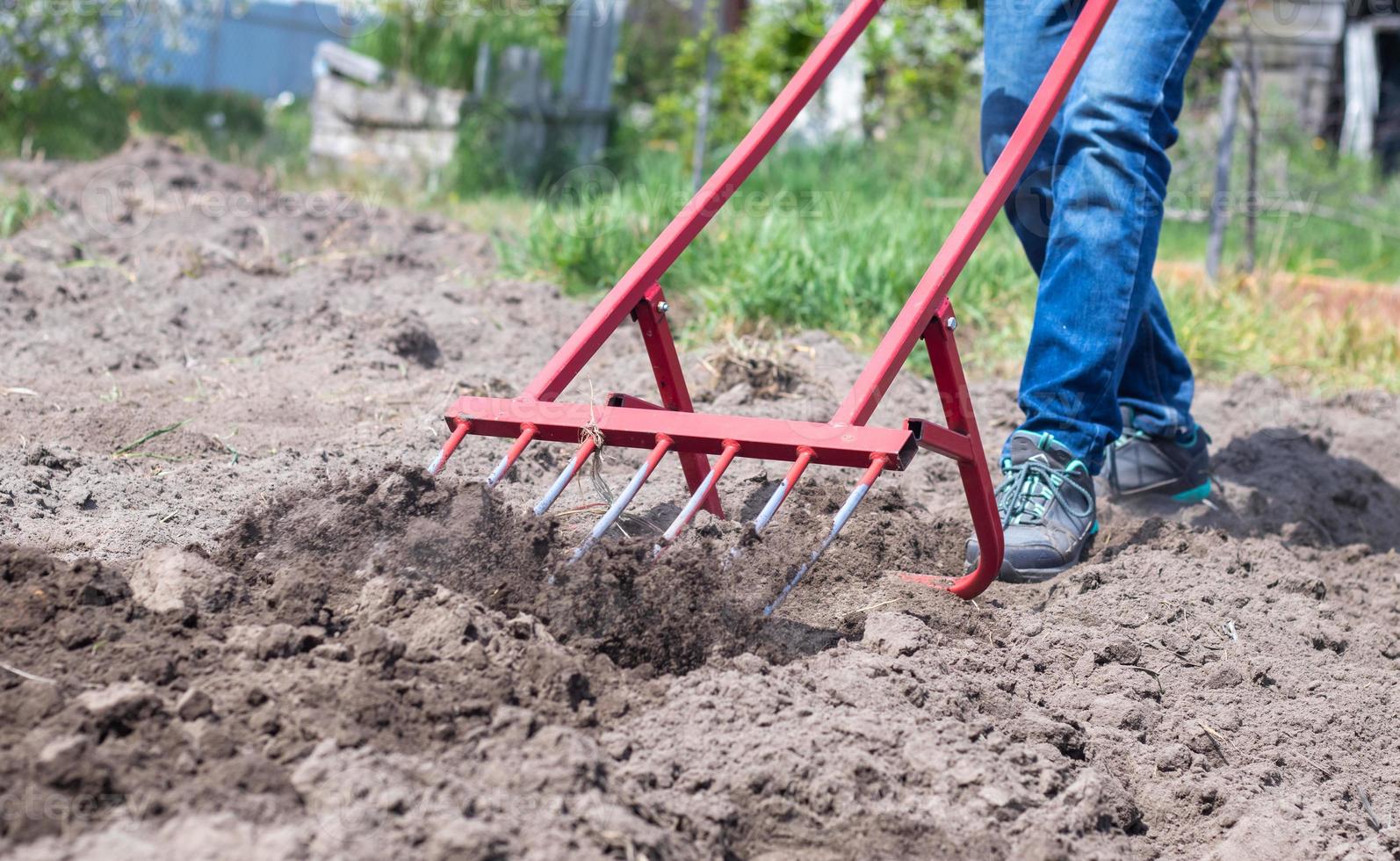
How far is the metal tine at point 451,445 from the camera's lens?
1964 millimetres

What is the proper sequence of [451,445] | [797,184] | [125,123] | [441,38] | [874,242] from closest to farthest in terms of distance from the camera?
1. [451,445]
2. [874,242]
3. [797,184]
4. [441,38]
5. [125,123]

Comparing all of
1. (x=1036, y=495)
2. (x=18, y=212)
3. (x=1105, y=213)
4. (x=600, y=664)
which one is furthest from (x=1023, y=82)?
(x=18, y=212)

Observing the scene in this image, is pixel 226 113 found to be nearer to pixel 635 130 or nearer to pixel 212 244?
pixel 635 130

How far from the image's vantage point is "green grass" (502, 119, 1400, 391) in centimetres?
411

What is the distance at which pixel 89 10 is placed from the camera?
708cm

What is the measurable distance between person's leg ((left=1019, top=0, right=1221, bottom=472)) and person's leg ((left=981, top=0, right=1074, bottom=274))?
0.18m

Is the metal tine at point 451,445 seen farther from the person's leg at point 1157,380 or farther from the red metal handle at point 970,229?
the person's leg at point 1157,380

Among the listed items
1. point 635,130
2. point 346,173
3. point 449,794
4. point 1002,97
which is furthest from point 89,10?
point 449,794

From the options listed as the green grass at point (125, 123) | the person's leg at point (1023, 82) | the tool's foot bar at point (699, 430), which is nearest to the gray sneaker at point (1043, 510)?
the person's leg at point (1023, 82)

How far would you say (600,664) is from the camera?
170 centimetres

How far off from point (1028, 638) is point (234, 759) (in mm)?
1283

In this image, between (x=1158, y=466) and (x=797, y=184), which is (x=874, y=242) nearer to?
(x=797, y=184)

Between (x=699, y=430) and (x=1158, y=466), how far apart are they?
5.07 ft

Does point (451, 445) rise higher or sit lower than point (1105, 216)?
lower
